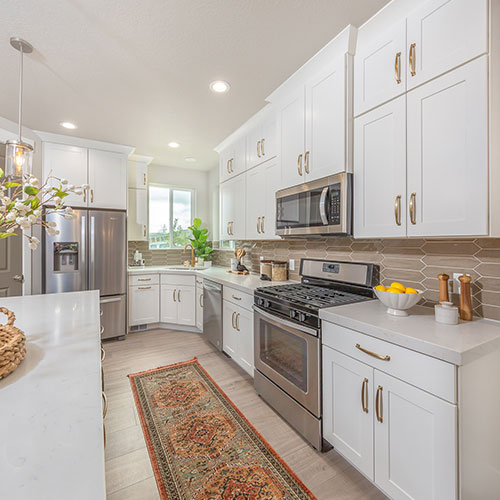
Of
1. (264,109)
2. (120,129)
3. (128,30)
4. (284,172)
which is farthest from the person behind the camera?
(120,129)

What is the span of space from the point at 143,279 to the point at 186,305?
0.72m

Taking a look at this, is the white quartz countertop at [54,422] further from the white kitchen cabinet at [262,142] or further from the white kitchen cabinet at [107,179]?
the white kitchen cabinet at [107,179]

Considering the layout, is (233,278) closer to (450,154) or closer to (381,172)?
(381,172)

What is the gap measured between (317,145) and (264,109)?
3.04ft

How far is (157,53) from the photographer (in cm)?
188

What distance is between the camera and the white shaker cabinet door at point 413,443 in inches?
42.1

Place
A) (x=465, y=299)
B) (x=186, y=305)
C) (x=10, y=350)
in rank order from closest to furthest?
(x=10, y=350) < (x=465, y=299) < (x=186, y=305)

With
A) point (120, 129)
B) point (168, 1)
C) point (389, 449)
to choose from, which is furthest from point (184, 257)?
point (389, 449)

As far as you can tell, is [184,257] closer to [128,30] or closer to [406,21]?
[128,30]

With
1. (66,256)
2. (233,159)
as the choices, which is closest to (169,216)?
(66,256)

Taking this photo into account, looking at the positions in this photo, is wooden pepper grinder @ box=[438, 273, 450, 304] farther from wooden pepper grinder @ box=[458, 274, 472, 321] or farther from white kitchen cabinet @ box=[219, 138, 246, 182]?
white kitchen cabinet @ box=[219, 138, 246, 182]

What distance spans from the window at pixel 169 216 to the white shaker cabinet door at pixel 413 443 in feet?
13.1

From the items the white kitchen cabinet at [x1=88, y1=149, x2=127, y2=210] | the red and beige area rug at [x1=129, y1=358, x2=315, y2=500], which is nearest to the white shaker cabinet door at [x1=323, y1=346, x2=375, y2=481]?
the red and beige area rug at [x1=129, y1=358, x2=315, y2=500]

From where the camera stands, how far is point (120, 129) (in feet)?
10.3
